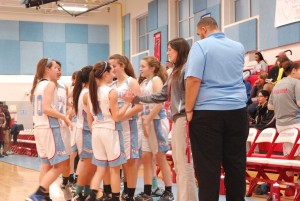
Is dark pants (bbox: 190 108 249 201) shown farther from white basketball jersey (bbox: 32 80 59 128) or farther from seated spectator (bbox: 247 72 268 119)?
seated spectator (bbox: 247 72 268 119)

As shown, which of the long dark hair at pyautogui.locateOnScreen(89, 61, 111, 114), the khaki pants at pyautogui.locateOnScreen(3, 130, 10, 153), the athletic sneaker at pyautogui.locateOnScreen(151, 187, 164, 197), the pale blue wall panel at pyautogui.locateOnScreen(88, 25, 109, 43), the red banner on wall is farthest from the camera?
the pale blue wall panel at pyautogui.locateOnScreen(88, 25, 109, 43)

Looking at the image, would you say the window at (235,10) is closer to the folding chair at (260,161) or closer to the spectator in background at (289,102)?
the folding chair at (260,161)

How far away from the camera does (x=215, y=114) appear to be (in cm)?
Result: 358

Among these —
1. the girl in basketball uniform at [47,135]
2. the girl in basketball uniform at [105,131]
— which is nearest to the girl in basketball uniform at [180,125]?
the girl in basketball uniform at [105,131]

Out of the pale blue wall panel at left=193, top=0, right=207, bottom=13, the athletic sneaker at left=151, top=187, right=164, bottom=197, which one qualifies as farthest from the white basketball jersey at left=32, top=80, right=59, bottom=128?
the pale blue wall panel at left=193, top=0, right=207, bottom=13

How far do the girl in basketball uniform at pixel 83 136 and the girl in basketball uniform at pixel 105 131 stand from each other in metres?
0.42

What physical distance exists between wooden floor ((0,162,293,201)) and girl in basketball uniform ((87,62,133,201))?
4.43 ft

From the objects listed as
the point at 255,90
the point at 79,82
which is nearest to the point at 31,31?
the point at 255,90

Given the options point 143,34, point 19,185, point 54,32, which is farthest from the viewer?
point 54,32

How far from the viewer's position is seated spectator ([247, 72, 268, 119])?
9.32m

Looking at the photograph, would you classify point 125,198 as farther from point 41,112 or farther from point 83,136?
point 41,112

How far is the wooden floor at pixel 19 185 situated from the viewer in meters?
6.28

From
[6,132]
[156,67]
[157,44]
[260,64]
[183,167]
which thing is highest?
[157,44]

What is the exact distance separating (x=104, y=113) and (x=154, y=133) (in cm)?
93
